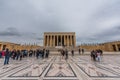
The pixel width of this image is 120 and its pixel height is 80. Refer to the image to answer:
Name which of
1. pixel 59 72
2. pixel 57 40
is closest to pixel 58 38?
pixel 57 40

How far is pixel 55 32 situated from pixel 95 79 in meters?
50.2

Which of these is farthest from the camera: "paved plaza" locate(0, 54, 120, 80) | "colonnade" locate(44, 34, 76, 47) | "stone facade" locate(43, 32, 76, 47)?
"colonnade" locate(44, 34, 76, 47)

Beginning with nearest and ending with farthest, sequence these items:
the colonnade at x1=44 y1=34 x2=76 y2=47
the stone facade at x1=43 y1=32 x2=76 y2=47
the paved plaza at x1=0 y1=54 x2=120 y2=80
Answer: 1. the paved plaza at x1=0 y1=54 x2=120 y2=80
2. the stone facade at x1=43 y1=32 x2=76 y2=47
3. the colonnade at x1=44 y1=34 x2=76 y2=47

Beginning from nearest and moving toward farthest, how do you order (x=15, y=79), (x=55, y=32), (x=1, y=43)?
(x=15, y=79), (x=1, y=43), (x=55, y=32)

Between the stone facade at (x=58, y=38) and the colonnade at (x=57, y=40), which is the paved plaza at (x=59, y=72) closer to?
the stone facade at (x=58, y=38)

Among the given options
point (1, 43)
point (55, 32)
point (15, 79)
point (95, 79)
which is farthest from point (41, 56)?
point (55, 32)

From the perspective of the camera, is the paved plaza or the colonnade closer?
the paved plaza

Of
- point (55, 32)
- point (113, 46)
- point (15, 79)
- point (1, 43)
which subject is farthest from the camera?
point (55, 32)

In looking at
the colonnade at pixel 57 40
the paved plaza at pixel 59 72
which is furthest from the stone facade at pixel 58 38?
the paved plaza at pixel 59 72

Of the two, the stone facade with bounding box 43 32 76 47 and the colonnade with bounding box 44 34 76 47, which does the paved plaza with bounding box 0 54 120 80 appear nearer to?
the stone facade with bounding box 43 32 76 47

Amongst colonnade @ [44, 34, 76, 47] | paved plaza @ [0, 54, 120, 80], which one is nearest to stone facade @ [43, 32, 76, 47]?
colonnade @ [44, 34, 76, 47]

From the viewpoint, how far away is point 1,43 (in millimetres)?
38156

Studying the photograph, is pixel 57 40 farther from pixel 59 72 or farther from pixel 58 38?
pixel 59 72

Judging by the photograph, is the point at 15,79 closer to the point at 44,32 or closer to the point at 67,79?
the point at 67,79
